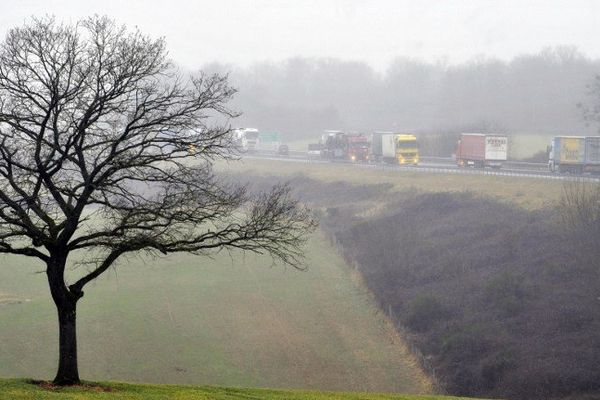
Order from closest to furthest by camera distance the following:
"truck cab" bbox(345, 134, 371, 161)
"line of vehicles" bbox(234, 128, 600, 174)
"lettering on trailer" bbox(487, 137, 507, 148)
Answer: "line of vehicles" bbox(234, 128, 600, 174) → "lettering on trailer" bbox(487, 137, 507, 148) → "truck cab" bbox(345, 134, 371, 161)

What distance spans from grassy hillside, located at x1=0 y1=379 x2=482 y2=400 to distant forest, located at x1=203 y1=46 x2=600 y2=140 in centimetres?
6457

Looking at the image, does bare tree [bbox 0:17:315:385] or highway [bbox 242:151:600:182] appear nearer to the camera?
bare tree [bbox 0:17:315:385]

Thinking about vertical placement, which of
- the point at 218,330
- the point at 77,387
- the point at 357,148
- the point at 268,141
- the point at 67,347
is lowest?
the point at 218,330

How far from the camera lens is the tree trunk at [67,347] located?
16688mm

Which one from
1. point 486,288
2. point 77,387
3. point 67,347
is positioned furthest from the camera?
point 486,288

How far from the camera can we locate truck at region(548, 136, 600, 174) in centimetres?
5007

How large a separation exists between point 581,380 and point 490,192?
2707 cm

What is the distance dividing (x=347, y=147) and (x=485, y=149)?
63.3ft

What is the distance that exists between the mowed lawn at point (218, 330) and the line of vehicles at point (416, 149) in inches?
419

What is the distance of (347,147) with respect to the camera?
74.6 metres

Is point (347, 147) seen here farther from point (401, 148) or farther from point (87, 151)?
point (87, 151)

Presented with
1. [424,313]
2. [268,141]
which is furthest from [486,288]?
[268,141]

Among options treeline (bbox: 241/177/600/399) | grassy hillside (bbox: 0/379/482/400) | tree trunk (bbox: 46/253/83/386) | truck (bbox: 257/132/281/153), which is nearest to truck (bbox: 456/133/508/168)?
treeline (bbox: 241/177/600/399)

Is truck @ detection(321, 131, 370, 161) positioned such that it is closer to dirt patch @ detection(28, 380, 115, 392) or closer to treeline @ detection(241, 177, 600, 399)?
treeline @ detection(241, 177, 600, 399)
